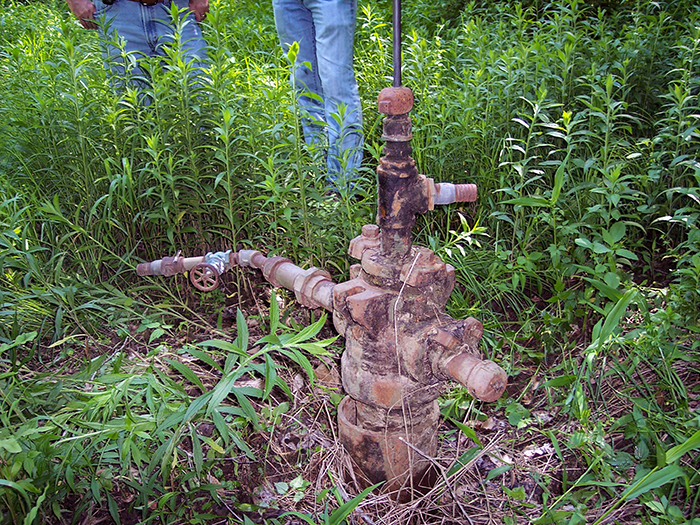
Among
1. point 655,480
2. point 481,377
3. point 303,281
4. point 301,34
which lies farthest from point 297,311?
point 301,34

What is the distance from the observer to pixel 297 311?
2.50m

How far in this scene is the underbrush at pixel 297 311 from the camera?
1558 mm

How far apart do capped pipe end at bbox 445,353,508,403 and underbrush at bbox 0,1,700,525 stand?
34 centimetres

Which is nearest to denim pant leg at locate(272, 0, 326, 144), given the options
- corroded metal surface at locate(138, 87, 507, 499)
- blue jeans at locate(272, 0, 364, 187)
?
blue jeans at locate(272, 0, 364, 187)

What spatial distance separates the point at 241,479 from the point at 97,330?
0.99 metres

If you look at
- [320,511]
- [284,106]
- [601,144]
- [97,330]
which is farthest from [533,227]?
[97,330]

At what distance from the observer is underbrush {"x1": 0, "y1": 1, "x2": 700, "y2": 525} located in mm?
1558

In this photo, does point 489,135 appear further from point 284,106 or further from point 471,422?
point 471,422

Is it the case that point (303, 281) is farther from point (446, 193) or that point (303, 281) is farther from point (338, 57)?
point (338, 57)

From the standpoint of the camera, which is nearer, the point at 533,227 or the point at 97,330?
the point at 97,330

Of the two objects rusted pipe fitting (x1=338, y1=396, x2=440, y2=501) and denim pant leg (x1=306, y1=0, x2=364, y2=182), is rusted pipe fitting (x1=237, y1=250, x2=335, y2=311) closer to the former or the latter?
rusted pipe fitting (x1=338, y1=396, x2=440, y2=501)

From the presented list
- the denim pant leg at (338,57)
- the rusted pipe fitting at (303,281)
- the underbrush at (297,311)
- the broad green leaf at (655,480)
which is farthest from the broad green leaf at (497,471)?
the denim pant leg at (338,57)

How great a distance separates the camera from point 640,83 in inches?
123

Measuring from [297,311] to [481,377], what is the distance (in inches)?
49.1
